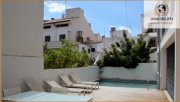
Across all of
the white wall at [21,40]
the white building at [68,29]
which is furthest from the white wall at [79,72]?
the white building at [68,29]

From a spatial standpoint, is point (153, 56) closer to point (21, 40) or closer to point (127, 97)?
point (127, 97)

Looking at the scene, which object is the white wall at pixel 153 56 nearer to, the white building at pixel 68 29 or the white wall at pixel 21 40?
the white building at pixel 68 29

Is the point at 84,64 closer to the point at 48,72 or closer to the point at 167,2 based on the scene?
the point at 48,72

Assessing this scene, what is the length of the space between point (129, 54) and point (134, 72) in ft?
6.84

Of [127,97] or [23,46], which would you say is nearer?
[23,46]

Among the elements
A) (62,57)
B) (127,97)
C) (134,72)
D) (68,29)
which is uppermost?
(68,29)

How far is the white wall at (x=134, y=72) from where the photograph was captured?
23.8m

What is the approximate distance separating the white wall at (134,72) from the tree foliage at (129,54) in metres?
0.53

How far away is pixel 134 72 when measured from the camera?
80.6 feet

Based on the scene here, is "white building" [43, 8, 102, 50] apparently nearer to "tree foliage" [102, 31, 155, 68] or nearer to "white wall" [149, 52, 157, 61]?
"tree foliage" [102, 31, 155, 68]

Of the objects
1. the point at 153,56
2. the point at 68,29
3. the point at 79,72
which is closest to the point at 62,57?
the point at 79,72

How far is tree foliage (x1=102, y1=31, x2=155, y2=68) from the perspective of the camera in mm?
24552

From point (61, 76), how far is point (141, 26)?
23.4 meters

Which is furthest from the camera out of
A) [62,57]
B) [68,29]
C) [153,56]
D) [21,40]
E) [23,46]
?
[68,29]
